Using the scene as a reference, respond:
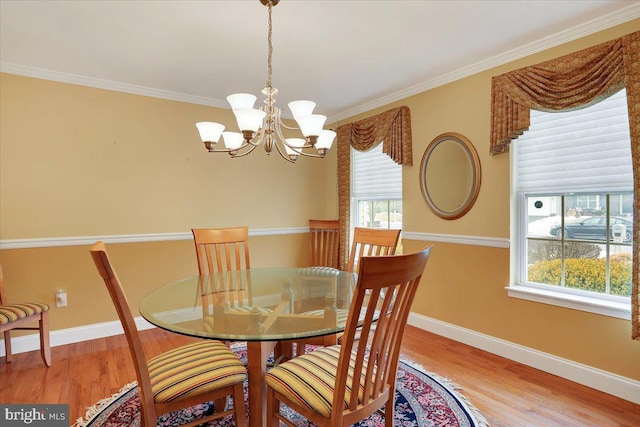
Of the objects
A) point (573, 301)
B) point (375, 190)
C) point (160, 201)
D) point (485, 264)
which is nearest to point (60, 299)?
point (160, 201)

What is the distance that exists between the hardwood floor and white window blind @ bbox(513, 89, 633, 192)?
4.40 ft

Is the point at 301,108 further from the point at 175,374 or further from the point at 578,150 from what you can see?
the point at 578,150

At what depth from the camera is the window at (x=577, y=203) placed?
221cm

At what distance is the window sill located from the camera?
7.14 feet

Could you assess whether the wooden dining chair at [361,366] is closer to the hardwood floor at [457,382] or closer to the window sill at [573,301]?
the hardwood floor at [457,382]

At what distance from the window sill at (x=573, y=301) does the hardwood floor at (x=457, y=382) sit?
20.2 inches

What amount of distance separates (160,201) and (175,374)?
7.97 feet

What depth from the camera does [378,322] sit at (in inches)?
52.4

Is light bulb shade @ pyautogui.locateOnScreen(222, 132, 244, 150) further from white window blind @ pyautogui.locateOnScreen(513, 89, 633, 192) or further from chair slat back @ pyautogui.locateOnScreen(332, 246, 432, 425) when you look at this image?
white window blind @ pyautogui.locateOnScreen(513, 89, 633, 192)

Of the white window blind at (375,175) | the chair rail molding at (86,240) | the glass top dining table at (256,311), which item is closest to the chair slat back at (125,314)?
the glass top dining table at (256,311)

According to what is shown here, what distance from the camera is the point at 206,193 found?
12.5 ft

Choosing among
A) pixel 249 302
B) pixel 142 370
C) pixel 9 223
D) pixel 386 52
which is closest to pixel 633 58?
pixel 386 52

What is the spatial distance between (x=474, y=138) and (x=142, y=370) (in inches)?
112

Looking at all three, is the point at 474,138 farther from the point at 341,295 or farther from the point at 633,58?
the point at 341,295
